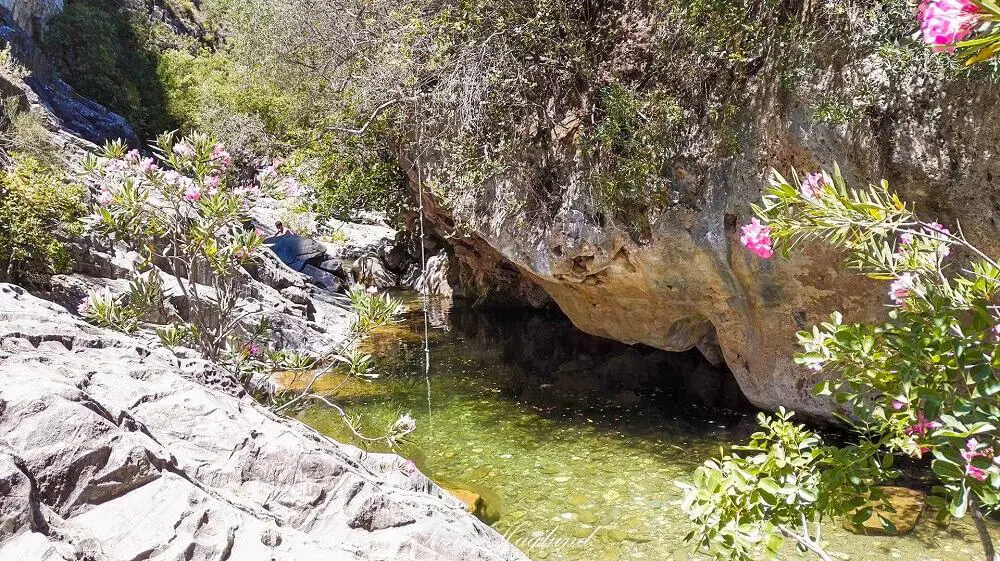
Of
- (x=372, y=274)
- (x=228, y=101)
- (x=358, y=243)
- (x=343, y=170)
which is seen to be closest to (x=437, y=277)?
(x=372, y=274)

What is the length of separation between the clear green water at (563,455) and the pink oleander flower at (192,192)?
3261 millimetres

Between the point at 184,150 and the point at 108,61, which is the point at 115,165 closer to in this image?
the point at 184,150

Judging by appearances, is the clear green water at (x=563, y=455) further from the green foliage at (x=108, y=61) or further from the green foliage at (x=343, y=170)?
the green foliage at (x=108, y=61)

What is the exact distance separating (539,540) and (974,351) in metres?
4.04

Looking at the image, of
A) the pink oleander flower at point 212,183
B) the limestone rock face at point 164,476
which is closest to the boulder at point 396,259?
the pink oleander flower at point 212,183

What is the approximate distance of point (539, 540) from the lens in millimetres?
5551

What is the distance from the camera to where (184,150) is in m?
6.02

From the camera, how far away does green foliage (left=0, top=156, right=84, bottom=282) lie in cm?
947

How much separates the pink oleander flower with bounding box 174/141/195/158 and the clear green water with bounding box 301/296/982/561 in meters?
3.60

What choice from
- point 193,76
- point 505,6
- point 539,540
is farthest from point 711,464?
point 193,76

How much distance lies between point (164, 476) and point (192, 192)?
376 centimetres

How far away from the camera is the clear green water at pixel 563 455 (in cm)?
533

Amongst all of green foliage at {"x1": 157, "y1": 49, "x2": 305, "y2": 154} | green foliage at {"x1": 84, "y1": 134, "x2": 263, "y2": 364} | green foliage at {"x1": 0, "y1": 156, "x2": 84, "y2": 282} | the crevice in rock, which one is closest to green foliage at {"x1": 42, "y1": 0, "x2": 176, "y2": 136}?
green foliage at {"x1": 157, "y1": 49, "x2": 305, "y2": 154}

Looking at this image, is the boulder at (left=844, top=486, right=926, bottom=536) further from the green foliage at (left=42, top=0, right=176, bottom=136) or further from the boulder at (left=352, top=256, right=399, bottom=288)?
the green foliage at (left=42, top=0, right=176, bottom=136)
